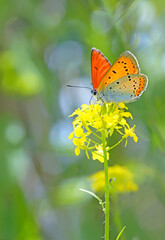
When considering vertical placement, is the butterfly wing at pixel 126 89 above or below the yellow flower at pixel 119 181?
above

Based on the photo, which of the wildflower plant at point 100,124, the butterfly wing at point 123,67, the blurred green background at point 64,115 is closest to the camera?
the wildflower plant at point 100,124

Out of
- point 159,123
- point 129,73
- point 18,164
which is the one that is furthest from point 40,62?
point 129,73

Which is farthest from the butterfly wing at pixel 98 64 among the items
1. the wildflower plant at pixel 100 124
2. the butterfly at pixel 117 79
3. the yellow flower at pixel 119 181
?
the yellow flower at pixel 119 181

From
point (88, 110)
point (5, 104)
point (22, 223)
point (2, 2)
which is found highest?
point (2, 2)

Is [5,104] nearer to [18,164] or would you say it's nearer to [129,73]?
[18,164]

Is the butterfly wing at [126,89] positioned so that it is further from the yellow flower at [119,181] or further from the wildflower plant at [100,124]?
the yellow flower at [119,181]

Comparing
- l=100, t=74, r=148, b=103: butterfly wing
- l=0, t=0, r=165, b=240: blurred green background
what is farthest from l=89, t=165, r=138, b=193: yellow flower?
l=100, t=74, r=148, b=103: butterfly wing
